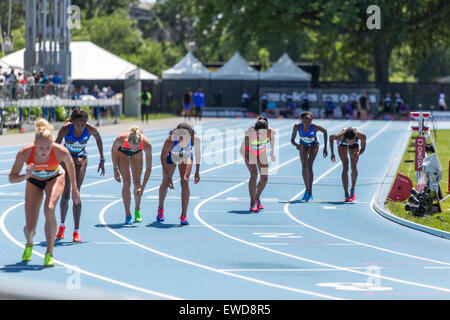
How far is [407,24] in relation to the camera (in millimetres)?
64438

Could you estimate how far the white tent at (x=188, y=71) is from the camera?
62.1m

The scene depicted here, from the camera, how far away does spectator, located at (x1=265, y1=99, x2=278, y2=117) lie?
58875 millimetres

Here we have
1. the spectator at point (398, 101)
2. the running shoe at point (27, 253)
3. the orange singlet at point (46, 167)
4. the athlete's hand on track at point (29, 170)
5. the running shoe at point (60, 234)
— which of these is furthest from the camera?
the spectator at point (398, 101)

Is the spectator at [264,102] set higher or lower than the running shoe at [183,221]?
higher

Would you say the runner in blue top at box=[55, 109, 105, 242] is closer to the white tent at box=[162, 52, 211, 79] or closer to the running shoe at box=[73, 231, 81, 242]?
the running shoe at box=[73, 231, 81, 242]

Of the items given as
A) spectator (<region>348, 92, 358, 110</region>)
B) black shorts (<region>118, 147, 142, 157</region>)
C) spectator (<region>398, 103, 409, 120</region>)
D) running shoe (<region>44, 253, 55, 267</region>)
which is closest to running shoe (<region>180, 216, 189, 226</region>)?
black shorts (<region>118, 147, 142, 157</region>)

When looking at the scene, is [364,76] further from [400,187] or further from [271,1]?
[400,187]

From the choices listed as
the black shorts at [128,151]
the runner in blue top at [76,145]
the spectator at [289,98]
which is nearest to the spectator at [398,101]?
the spectator at [289,98]

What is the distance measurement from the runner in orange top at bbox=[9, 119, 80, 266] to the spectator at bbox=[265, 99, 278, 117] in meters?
48.5

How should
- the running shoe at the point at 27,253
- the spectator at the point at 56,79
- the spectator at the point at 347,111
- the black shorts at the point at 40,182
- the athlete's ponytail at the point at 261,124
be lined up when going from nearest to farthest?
the black shorts at the point at 40,182 < the running shoe at the point at 27,253 < the athlete's ponytail at the point at 261,124 < the spectator at the point at 56,79 < the spectator at the point at 347,111

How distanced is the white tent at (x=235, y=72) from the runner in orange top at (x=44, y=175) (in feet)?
168

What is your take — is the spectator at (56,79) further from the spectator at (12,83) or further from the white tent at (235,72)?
the white tent at (235,72)

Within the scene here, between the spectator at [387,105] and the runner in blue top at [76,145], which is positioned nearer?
the runner in blue top at [76,145]
